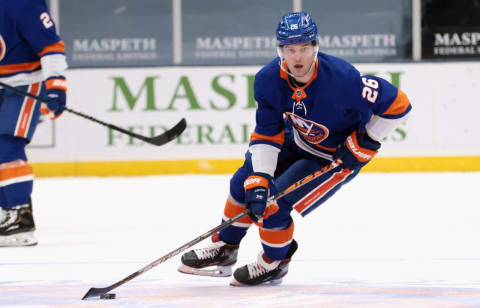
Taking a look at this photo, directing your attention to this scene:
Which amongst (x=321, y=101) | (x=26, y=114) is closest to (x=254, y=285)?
(x=321, y=101)

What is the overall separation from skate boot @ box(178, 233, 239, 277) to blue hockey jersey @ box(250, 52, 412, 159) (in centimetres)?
40

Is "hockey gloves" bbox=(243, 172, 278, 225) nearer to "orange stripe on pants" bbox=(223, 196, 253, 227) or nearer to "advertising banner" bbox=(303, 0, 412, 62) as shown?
"orange stripe on pants" bbox=(223, 196, 253, 227)

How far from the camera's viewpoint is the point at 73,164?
711cm

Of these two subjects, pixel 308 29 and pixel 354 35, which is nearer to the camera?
pixel 308 29

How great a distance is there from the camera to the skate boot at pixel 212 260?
Answer: 9.82 feet

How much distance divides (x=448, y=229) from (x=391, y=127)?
1.36m

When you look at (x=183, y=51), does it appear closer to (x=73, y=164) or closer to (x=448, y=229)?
(x=73, y=164)

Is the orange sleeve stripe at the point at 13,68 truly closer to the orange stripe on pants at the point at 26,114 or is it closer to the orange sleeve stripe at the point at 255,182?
the orange stripe on pants at the point at 26,114

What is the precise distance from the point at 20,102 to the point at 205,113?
130 inches

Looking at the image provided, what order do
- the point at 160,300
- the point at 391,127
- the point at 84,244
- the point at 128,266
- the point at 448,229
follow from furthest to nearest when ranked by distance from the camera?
the point at 448,229
the point at 84,244
the point at 128,266
the point at 391,127
the point at 160,300

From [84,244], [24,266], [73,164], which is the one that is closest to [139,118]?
[73,164]

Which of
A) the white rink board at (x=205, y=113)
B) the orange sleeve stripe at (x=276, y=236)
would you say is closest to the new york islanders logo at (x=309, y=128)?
the orange sleeve stripe at (x=276, y=236)

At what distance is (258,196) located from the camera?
2.67 meters

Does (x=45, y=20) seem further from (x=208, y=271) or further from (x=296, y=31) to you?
(x=296, y=31)
